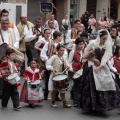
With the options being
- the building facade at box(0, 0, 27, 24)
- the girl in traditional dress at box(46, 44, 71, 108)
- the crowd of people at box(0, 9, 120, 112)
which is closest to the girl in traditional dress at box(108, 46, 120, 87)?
the crowd of people at box(0, 9, 120, 112)

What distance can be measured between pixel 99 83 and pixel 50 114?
115cm

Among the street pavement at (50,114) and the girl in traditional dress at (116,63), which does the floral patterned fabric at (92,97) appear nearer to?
the street pavement at (50,114)

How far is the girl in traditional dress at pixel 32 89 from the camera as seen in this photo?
8.52 m

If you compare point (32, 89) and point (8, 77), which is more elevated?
point (8, 77)

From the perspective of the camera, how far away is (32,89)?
8586 mm

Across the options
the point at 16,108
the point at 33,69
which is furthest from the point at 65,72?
the point at 16,108

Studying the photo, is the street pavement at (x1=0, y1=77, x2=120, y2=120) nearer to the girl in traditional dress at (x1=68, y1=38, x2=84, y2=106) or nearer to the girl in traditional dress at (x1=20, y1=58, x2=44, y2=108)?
the girl in traditional dress at (x1=20, y1=58, x2=44, y2=108)

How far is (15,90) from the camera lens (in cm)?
828

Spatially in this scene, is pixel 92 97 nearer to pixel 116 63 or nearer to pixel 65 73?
pixel 65 73

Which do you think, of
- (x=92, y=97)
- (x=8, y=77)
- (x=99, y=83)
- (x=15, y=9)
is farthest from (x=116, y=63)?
(x=15, y=9)

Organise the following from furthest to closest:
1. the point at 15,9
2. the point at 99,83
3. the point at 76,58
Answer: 1. the point at 15,9
2. the point at 76,58
3. the point at 99,83

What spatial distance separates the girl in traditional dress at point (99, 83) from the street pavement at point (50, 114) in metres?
0.18

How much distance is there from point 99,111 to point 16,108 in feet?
5.44

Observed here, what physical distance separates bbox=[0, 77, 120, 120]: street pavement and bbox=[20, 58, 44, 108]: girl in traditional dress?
17 cm
